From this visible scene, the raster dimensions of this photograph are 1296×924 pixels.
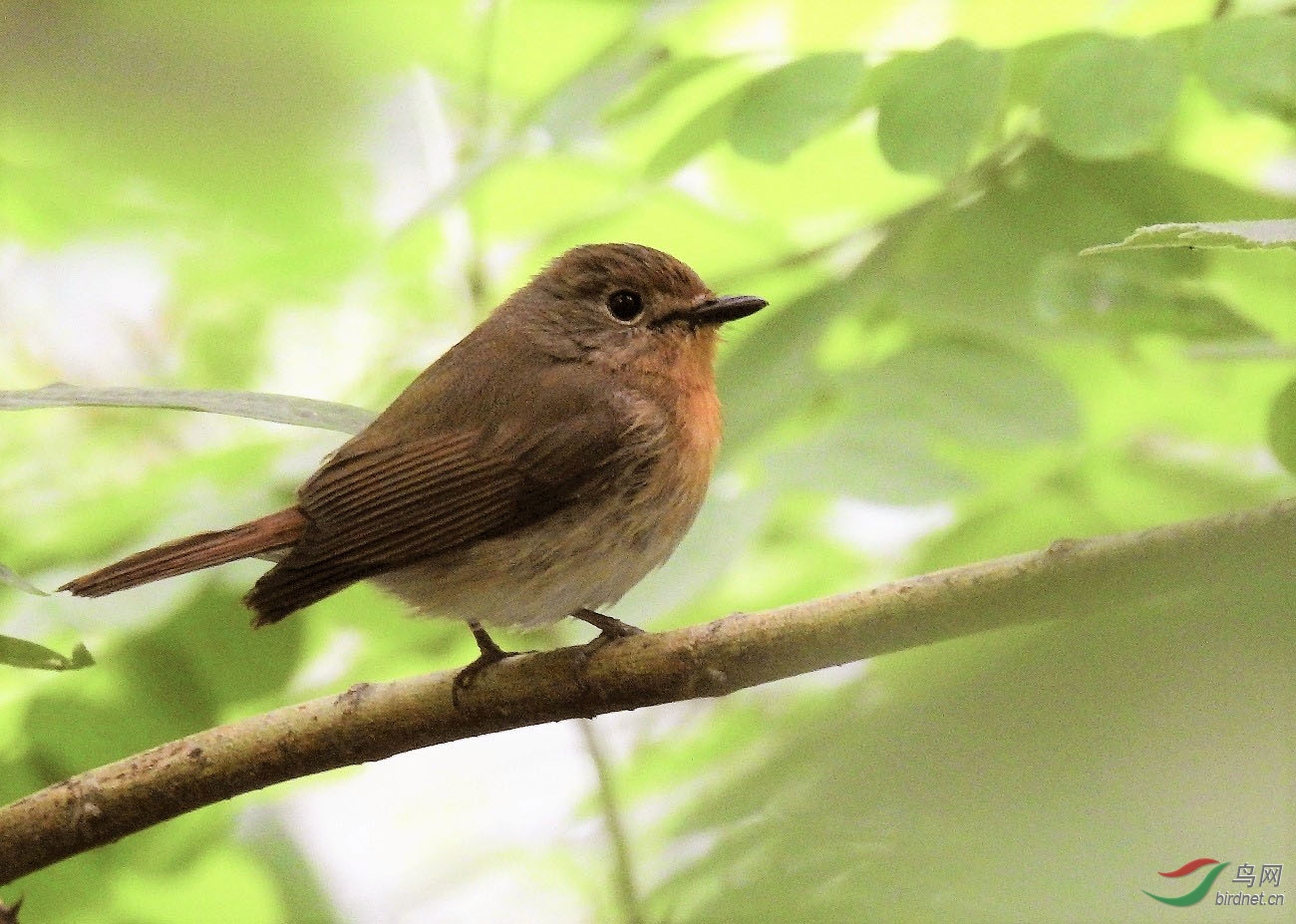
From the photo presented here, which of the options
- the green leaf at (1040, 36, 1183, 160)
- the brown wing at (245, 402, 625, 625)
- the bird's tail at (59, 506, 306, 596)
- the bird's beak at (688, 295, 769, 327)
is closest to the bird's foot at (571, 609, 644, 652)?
the brown wing at (245, 402, 625, 625)

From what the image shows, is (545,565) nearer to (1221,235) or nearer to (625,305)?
(625,305)

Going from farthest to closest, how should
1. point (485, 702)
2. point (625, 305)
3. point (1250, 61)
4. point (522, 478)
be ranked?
point (625, 305) → point (522, 478) → point (1250, 61) → point (485, 702)

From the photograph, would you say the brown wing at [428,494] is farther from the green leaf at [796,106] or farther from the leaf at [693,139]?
the green leaf at [796,106]

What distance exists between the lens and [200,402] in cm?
142

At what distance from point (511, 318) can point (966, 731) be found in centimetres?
252

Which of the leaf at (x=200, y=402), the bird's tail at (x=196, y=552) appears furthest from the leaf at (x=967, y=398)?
the leaf at (x=200, y=402)

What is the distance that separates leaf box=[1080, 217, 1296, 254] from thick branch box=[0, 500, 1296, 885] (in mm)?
323

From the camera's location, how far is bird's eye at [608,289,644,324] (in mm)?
3053

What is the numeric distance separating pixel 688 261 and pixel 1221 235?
2181 millimetres

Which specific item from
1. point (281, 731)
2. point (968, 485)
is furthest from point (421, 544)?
point (968, 485)

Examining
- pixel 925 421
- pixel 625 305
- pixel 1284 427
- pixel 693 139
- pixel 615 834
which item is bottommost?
pixel 615 834

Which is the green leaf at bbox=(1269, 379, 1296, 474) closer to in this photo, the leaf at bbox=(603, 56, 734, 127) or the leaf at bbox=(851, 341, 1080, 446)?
the leaf at bbox=(851, 341, 1080, 446)

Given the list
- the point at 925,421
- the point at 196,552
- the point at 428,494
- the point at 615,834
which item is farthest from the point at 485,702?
the point at 925,421

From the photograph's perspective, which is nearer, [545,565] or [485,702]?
[485,702]
